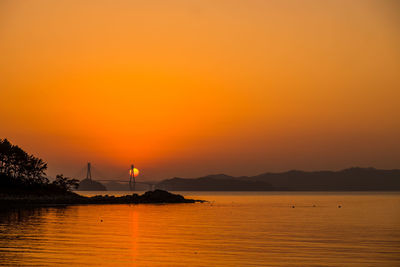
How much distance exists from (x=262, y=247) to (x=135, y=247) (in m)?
8.61

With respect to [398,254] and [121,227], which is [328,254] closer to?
[398,254]

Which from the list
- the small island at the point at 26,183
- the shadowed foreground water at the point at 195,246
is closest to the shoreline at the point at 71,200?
the small island at the point at 26,183

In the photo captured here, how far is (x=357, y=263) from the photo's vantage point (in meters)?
28.5

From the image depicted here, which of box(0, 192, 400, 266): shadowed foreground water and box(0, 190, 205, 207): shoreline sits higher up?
box(0, 190, 205, 207): shoreline

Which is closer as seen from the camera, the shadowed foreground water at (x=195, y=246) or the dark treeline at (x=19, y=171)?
the shadowed foreground water at (x=195, y=246)

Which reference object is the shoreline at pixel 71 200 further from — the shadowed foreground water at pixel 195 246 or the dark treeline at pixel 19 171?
the shadowed foreground water at pixel 195 246

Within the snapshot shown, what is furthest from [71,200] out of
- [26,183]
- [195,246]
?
[195,246]

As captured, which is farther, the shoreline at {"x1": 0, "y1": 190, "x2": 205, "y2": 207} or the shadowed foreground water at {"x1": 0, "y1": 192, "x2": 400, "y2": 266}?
the shoreline at {"x1": 0, "y1": 190, "x2": 205, "y2": 207}

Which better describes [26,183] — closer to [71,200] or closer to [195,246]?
[71,200]

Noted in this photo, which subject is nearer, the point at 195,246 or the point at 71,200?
the point at 195,246

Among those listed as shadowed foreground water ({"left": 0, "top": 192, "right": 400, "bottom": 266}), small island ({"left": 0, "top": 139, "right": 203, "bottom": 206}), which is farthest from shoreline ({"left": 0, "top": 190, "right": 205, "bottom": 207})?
shadowed foreground water ({"left": 0, "top": 192, "right": 400, "bottom": 266})

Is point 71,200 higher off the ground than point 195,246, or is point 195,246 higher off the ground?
point 71,200

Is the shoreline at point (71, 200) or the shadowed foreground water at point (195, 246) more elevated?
the shoreline at point (71, 200)

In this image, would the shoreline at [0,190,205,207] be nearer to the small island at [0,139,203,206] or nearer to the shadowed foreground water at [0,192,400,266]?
the small island at [0,139,203,206]
